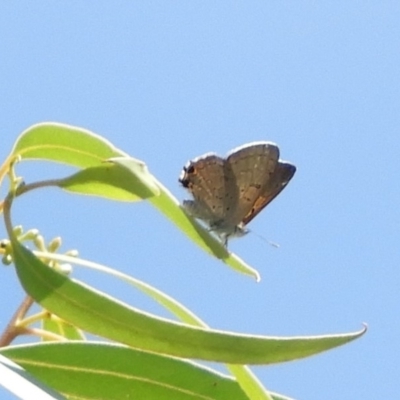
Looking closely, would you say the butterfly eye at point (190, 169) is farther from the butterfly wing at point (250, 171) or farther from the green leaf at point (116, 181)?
the green leaf at point (116, 181)

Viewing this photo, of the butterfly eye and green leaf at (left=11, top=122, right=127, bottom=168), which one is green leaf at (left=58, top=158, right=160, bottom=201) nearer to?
green leaf at (left=11, top=122, right=127, bottom=168)

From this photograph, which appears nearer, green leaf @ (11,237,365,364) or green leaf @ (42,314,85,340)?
green leaf @ (11,237,365,364)

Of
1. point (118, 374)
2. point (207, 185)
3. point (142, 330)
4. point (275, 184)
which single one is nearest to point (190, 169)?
point (207, 185)

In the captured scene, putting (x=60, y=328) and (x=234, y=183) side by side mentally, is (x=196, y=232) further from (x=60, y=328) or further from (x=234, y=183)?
(x=234, y=183)

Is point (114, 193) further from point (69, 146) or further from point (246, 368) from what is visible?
point (246, 368)

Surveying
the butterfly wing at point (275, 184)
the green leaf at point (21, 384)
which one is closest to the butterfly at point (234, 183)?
the butterfly wing at point (275, 184)

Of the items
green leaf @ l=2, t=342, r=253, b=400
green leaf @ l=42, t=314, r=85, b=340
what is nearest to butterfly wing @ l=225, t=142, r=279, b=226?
green leaf @ l=42, t=314, r=85, b=340
